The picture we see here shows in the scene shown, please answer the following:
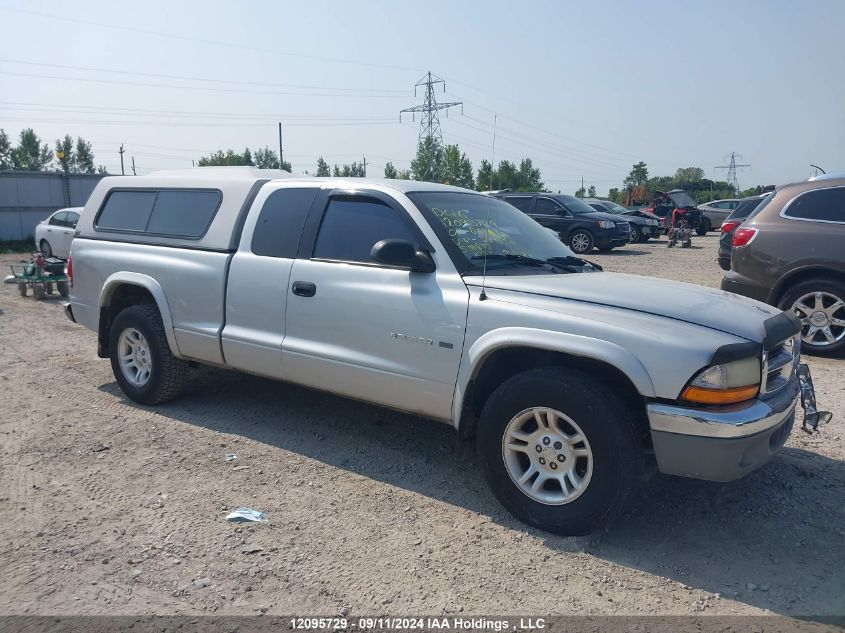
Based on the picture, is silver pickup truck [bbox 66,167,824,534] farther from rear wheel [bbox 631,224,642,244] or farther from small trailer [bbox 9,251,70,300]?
rear wheel [bbox 631,224,642,244]

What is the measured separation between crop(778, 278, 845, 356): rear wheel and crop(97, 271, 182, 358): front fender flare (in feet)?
19.6

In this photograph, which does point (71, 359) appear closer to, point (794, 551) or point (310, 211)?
point (310, 211)

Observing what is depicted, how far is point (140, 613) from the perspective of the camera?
3.04 meters

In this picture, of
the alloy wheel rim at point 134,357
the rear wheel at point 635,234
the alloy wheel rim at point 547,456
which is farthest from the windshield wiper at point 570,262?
the rear wheel at point 635,234

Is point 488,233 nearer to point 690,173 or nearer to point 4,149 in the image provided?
point 4,149

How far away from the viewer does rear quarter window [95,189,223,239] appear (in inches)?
216

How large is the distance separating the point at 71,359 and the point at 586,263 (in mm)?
5618

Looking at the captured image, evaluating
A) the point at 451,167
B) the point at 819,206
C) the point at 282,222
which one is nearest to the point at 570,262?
the point at 282,222

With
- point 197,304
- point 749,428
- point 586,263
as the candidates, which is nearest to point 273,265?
point 197,304

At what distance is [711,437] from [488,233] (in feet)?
5.98

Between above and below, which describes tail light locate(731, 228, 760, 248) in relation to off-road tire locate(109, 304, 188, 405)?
above

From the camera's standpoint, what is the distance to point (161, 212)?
19.1 ft

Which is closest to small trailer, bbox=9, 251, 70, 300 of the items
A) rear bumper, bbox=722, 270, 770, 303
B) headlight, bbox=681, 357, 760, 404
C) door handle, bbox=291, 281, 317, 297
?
door handle, bbox=291, 281, 317, 297

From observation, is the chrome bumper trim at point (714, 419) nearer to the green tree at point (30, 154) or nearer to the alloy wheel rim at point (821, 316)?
the alloy wheel rim at point (821, 316)
